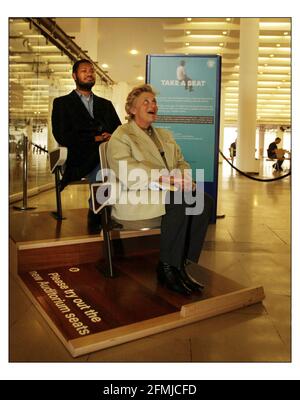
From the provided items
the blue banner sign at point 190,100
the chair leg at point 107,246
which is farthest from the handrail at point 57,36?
the chair leg at point 107,246

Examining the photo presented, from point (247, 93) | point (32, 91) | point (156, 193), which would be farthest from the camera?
point (247, 93)

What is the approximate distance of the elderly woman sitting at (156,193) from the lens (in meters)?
2.58

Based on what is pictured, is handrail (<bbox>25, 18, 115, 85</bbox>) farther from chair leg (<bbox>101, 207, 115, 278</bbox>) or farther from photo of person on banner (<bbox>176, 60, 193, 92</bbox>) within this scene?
chair leg (<bbox>101, 207, 115, 278</bbox>)

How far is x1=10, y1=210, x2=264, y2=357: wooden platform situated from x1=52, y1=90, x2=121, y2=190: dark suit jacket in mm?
585

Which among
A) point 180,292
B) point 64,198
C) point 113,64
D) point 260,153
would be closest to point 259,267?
point 180,292

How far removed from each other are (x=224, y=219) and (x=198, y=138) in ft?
3.88

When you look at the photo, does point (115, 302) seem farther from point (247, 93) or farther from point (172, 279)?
point (247, 93)

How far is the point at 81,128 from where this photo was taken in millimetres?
3721

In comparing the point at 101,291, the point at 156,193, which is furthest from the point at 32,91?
the point at 101,291

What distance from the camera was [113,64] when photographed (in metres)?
16.4

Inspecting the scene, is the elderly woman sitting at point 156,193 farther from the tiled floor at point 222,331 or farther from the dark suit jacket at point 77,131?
the dark suit jacket at point 77,131

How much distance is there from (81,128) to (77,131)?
0.05 m

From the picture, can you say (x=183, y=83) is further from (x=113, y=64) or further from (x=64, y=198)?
(x=113, y=64)

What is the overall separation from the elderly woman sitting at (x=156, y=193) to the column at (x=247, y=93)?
1032 centimetres
